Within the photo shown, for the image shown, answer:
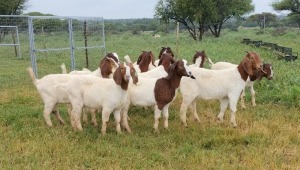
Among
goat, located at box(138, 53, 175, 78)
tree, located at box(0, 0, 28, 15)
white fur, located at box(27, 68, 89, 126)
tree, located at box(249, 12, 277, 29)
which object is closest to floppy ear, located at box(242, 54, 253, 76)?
goat, located at box(138, 53, 175, 78)

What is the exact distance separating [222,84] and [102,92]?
2520 millimetres

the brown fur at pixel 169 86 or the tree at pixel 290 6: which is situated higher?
the tree at pixel 290 6

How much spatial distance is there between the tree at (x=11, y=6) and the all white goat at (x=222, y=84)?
29.7 meters

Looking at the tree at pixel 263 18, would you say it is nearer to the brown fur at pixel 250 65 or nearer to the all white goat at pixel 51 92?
the brown fur at pixel 250 65

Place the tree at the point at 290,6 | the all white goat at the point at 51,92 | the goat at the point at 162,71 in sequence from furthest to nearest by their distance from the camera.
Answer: the tree at the point at 290,6
the goat at the point at 162,71
the all white goat at the point at 51,92

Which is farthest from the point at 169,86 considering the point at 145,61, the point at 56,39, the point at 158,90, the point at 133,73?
the point at 56,39

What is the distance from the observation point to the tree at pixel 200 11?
130 feet

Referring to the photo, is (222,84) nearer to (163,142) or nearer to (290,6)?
(163,142)

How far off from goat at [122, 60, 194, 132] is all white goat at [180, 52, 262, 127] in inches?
27.2

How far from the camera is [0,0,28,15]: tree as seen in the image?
34069 mm

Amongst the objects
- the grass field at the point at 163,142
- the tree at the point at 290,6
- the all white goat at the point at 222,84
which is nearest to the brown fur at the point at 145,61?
the grass field at the point at 163,142

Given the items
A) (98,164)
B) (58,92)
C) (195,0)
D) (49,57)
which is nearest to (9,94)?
(58,92)

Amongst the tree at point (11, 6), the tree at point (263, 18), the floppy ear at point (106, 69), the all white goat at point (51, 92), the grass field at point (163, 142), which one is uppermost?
the tree at point (11, 6)

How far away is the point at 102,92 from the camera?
7.36 meters
